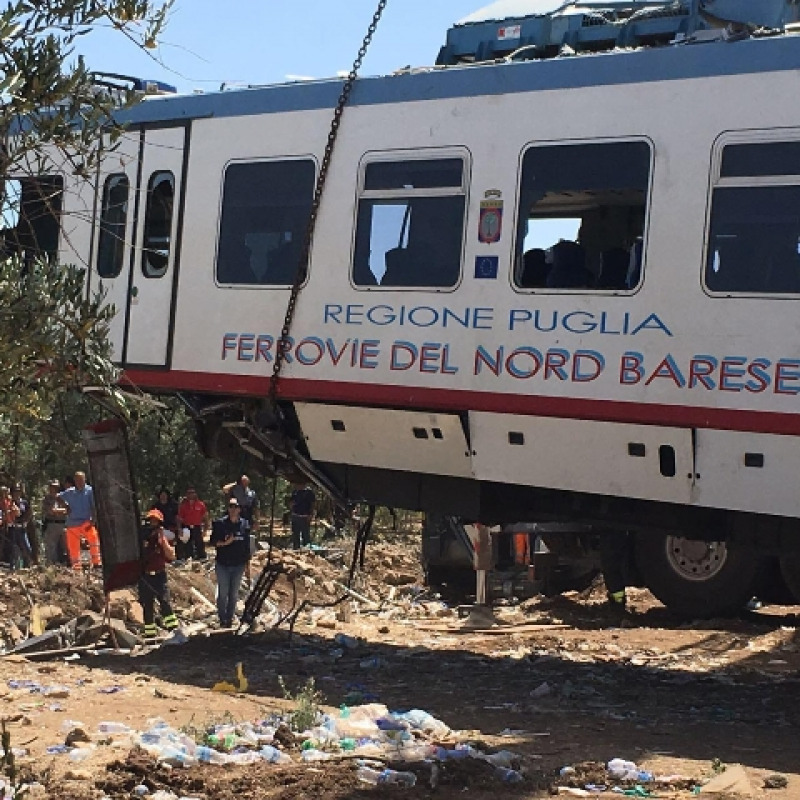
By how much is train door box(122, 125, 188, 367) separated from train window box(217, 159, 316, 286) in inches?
20.0

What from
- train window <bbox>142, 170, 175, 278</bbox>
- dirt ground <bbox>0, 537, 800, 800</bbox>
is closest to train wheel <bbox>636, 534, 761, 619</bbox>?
dirt ground <bbox>0, 537, 800, 800</bbox>

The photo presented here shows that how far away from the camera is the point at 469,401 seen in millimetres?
10469

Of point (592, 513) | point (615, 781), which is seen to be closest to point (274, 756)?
point (615, 781)

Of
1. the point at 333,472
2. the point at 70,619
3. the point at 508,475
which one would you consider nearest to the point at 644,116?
the point at 508,475

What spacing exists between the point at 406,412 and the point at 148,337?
254 centimetres

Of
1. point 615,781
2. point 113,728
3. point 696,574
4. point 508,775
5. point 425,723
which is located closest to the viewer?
point 508,775

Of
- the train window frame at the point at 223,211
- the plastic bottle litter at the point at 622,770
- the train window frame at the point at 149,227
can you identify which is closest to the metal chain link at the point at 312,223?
the train window frame at the point at 223,211

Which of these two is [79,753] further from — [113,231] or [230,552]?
[230,552]

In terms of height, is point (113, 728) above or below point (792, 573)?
below

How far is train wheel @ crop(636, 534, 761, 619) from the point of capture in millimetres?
14414

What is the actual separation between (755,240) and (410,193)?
8.80 feet

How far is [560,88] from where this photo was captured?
1030 centimetres

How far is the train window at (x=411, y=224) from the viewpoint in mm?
10648

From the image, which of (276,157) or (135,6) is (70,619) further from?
(135,6)
